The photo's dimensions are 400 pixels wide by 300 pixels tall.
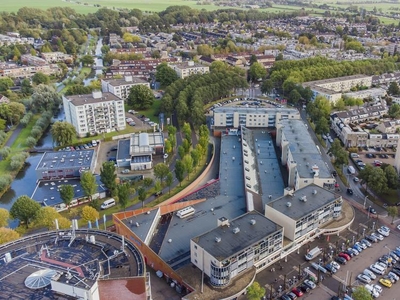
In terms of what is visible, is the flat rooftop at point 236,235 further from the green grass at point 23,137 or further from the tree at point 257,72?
the tree at point 257,72

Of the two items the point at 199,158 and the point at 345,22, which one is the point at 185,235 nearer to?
the point at 199,158

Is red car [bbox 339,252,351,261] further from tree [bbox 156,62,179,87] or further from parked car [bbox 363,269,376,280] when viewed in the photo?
tree [bbox 156,62,179,87]

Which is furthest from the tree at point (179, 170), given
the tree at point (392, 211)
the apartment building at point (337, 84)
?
the apartment building at point (337, 84)

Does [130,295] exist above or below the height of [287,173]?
above

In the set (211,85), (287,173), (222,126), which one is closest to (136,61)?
(211,85)

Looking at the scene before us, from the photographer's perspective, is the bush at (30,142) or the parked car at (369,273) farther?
the bush at (30,142)

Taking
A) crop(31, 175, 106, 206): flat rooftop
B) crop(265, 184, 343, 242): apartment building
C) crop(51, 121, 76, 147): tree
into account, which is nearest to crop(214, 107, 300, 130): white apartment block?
crop(51, 121, 76, 147): tree
